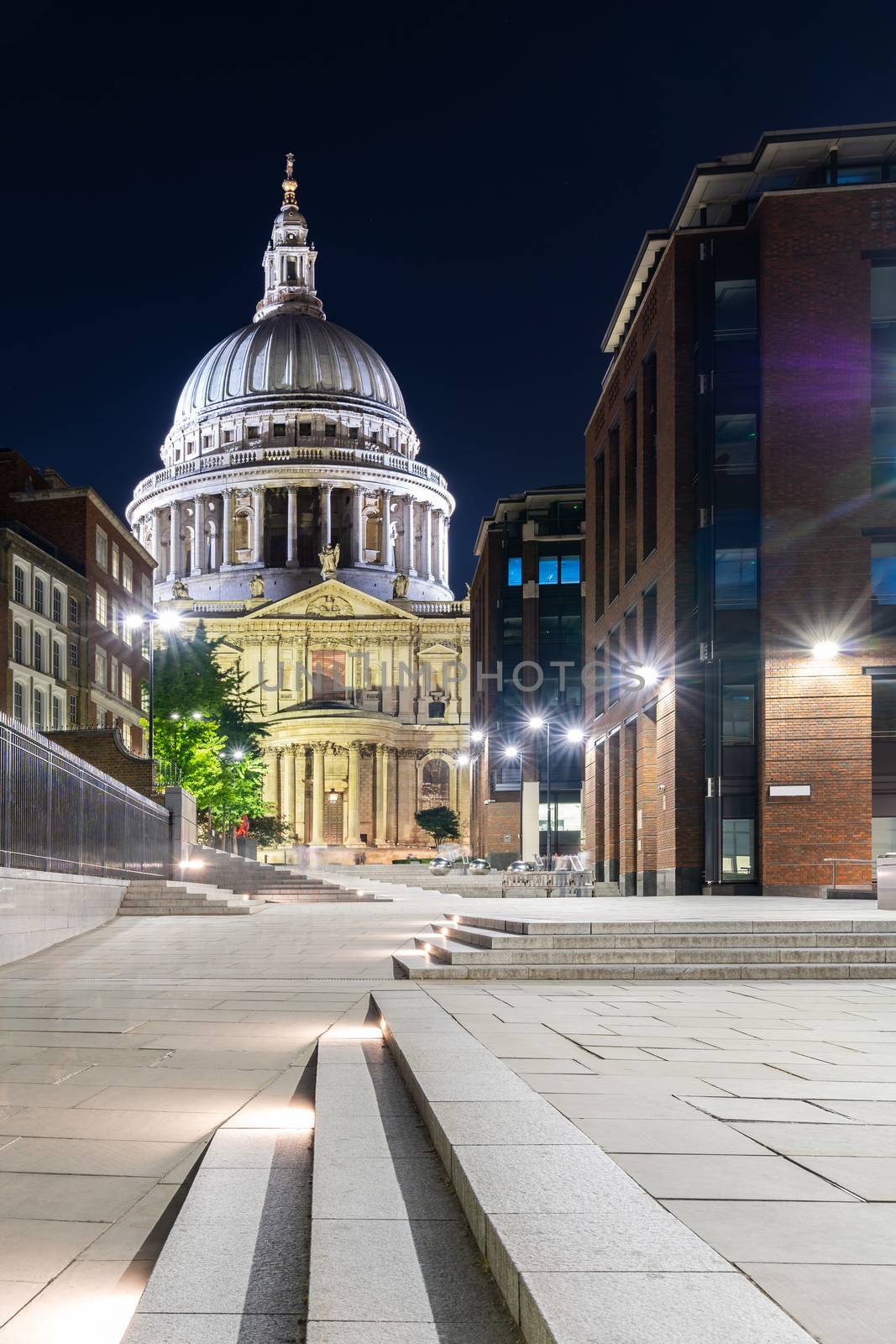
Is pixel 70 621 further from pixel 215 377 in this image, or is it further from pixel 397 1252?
pixel 215 377

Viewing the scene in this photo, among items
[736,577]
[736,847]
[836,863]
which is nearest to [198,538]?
[736,577]

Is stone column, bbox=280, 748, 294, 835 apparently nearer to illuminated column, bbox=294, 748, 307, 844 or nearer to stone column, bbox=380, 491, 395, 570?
illuminated column, bbox=294, 748, 307, 844

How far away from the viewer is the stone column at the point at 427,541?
6083 inches

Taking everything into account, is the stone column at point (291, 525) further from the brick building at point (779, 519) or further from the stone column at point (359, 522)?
the brick building at point (779, 519)

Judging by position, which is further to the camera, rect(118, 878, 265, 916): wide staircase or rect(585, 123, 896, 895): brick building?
rect(585, 123, 896, 895): brick building

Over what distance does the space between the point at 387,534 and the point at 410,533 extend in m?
3.21

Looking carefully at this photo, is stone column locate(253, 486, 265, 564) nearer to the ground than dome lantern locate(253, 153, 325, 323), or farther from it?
nearer to the ground

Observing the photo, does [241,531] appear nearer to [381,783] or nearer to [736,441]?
[381,783]

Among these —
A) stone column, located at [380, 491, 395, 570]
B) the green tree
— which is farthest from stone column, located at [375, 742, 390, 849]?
stone column, located at [380, 491, 395, 570]

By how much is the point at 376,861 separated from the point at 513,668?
3537 cm

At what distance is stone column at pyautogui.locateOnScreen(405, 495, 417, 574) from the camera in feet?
499

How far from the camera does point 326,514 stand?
14800 centimetres

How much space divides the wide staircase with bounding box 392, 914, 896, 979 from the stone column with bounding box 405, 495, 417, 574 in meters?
135

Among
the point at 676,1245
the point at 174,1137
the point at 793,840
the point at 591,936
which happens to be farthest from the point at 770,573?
the point at 676,1245
